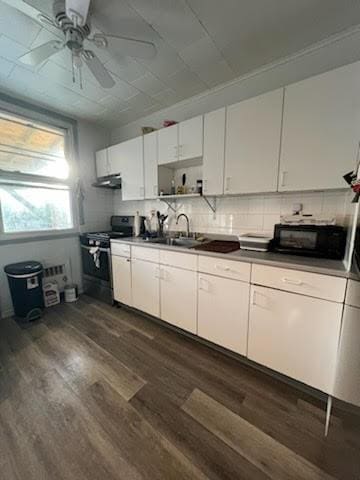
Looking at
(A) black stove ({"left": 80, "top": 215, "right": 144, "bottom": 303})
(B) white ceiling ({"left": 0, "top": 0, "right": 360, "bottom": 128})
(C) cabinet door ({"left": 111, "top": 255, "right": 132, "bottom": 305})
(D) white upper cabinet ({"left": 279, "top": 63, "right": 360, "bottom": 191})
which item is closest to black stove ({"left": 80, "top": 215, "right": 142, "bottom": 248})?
(A) black stove ({"left": 80, "top": 215, "right": 144, "bottom": 303})

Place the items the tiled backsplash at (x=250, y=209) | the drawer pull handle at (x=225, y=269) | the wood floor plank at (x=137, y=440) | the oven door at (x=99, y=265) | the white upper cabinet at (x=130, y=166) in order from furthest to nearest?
the oven door at (x=99, y=265)
the white upper cabinet at (x=130, y=166)
the tiled backsplash at (x=250, y=209)
the drawer pull handle at (x=225, y=269)
the wood floor plank at (x=137, y=440)

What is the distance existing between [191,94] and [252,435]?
3.07 meters

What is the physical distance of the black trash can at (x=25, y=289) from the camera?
2268 millimetres

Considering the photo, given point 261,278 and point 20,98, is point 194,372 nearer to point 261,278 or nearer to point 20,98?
point 261,278

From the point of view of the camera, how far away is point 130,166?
2645 millimetres

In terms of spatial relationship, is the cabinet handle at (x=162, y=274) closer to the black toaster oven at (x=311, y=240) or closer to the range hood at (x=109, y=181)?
the black toaster oven at (x=311, y=240)

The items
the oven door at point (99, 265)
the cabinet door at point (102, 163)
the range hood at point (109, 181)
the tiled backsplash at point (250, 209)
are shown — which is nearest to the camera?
the tiled backsplash at point (250, 209)

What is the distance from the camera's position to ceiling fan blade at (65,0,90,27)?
1.02m

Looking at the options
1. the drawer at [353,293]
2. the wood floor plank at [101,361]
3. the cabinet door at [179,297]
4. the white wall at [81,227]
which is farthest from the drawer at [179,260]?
the white wall at [81,227]

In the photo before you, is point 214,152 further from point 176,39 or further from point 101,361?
point 101,361

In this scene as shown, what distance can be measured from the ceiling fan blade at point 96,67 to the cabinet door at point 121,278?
5.54 feet

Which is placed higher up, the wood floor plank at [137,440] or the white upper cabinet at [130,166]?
the white upper cabinet at [130,166]

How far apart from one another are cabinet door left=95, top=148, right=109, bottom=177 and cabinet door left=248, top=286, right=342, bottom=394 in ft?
8.69

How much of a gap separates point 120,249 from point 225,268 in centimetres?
138
